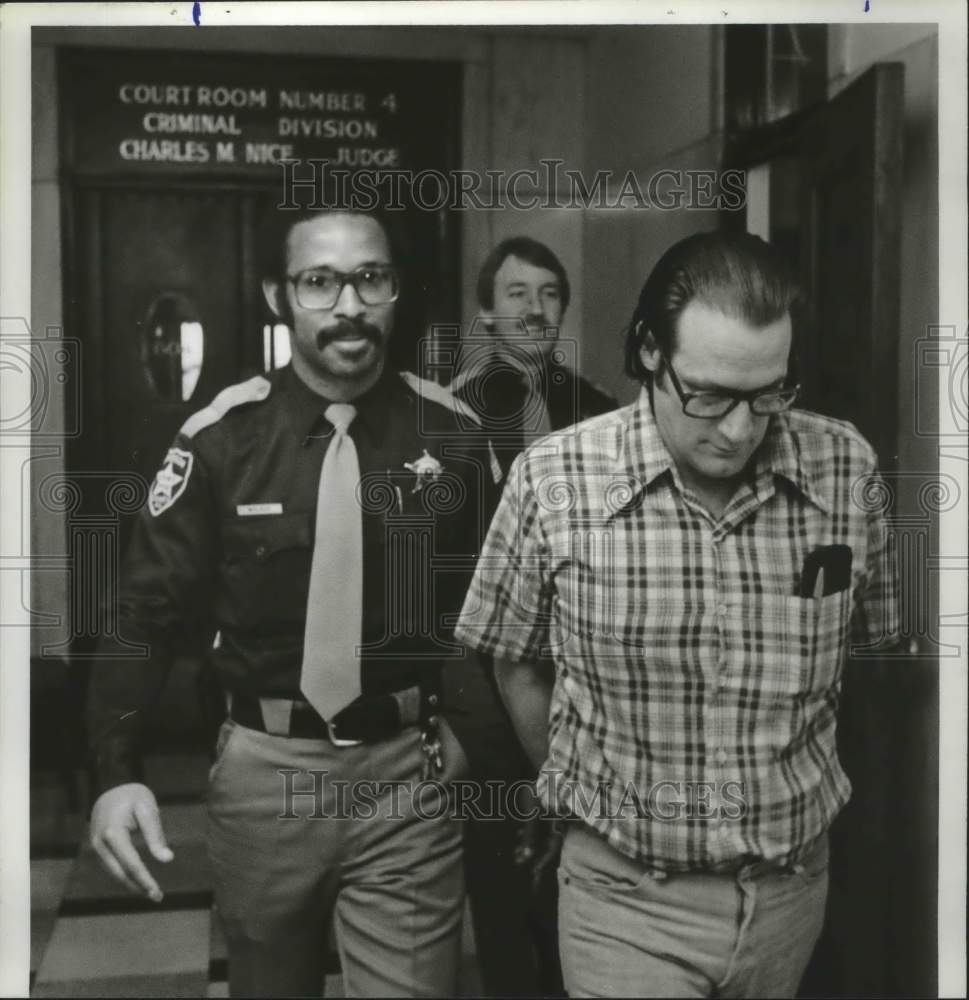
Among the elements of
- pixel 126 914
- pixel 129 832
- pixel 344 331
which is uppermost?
pixel 344 331

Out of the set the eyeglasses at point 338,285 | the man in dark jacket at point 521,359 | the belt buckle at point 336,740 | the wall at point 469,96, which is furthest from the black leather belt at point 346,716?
the eyeglasses at point 338,285

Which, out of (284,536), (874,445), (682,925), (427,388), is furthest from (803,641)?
(284,536)

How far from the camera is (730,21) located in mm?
1734

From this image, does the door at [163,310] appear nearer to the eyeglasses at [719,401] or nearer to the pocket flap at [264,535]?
the pocket flap at [264,535]

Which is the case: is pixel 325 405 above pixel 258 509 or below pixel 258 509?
above

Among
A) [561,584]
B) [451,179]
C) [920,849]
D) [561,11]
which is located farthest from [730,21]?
[920,849]

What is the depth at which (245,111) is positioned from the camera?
5.63ft

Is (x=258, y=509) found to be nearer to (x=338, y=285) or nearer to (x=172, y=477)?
(x=172, y=477)

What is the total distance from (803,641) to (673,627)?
20 cm

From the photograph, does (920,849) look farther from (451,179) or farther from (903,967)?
(451,179)

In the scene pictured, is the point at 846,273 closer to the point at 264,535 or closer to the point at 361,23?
the point at 361,23

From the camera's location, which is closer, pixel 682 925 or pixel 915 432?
pixel 682 925

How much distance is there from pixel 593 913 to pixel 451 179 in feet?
3.68

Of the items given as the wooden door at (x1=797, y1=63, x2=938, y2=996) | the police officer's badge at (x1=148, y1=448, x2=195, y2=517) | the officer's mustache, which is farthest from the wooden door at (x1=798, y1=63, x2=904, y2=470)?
the police officer's badge at (x1=148, y1=448, x2=195, y2=517)
